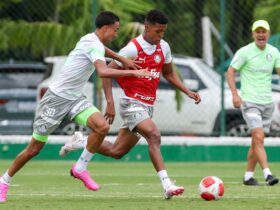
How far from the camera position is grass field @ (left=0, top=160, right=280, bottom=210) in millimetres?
12297

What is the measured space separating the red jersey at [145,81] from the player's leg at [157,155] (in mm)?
327

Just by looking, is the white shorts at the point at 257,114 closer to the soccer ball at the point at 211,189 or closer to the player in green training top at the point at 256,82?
the player in green training top at the point at 256,82

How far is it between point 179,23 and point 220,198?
968 centimetres

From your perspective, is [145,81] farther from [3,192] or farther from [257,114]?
[257,114]

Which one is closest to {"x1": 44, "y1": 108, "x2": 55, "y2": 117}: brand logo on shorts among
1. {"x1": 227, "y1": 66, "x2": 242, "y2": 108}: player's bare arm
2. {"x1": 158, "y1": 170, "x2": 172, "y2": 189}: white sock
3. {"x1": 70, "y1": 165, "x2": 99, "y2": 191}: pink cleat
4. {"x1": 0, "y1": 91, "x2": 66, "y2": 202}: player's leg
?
{"x1": 0, "y1": 91, "x2": 66, "y2": 202}: player's leg

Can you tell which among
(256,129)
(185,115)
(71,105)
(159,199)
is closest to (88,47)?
(71,105)

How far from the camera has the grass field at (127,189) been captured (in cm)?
1230

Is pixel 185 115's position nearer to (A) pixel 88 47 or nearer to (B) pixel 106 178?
(B) pixel 106 178

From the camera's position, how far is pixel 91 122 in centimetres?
1320

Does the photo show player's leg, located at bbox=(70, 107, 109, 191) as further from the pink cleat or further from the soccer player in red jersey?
the soccer player in red jersey

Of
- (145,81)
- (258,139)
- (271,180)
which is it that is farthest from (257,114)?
(145,81)

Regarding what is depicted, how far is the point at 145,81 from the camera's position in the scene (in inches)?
548

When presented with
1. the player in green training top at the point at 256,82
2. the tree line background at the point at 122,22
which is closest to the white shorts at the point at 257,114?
the player in green training top at the point at 256,82

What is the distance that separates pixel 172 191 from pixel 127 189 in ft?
7.28
